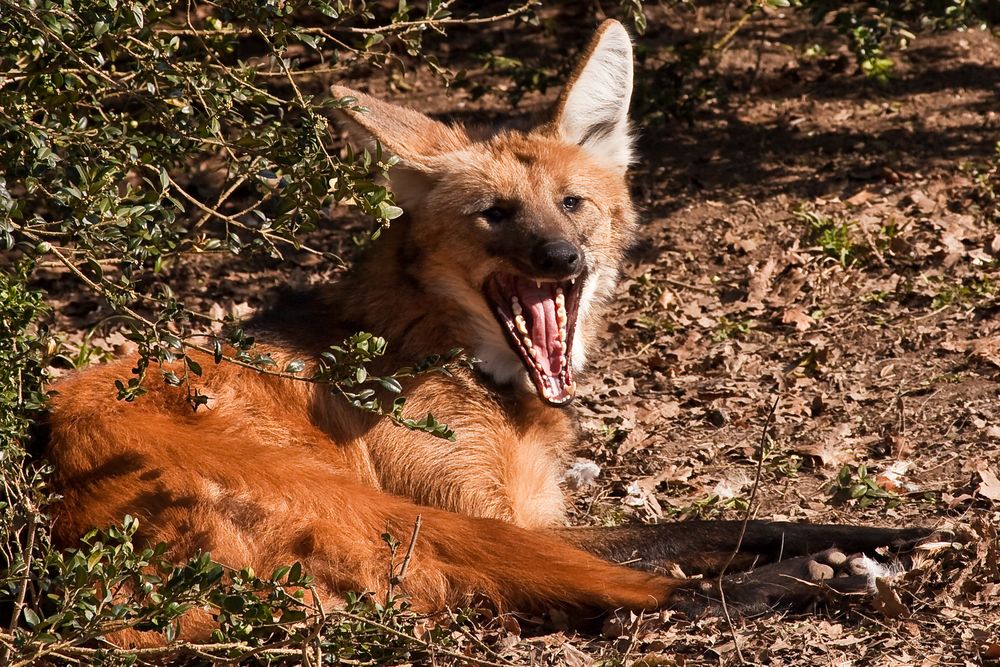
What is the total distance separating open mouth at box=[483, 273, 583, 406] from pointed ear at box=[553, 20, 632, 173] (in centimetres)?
74

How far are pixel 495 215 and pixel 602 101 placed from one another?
0.83 m

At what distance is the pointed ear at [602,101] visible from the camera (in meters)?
4.57

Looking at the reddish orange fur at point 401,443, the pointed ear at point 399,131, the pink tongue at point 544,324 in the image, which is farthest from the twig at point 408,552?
Result: the pointed ear at point 399,131

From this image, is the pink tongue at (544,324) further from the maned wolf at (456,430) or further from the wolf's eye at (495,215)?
the wolf's eye at (495,215)

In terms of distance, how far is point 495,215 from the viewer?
439cm

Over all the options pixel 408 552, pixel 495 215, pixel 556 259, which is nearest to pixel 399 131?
pixel 495 215

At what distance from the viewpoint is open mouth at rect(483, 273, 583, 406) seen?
433 cm

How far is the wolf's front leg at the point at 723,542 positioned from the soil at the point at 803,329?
0.25 metres

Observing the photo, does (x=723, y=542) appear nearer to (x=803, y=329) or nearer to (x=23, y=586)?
(x=803, y=329)

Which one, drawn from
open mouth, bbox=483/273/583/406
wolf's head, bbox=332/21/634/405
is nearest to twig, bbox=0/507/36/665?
wolf's head, bbox=332/21/634/405

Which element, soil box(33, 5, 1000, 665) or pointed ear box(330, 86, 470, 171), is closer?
soil box(33, 5, 1000, 665)

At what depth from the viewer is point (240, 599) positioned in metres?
2.98

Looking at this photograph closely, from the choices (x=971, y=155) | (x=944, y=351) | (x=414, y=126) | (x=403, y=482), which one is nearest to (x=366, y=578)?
(x=403, y=482)

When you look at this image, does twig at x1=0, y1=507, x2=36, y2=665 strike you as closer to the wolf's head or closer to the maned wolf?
the maned wolf
